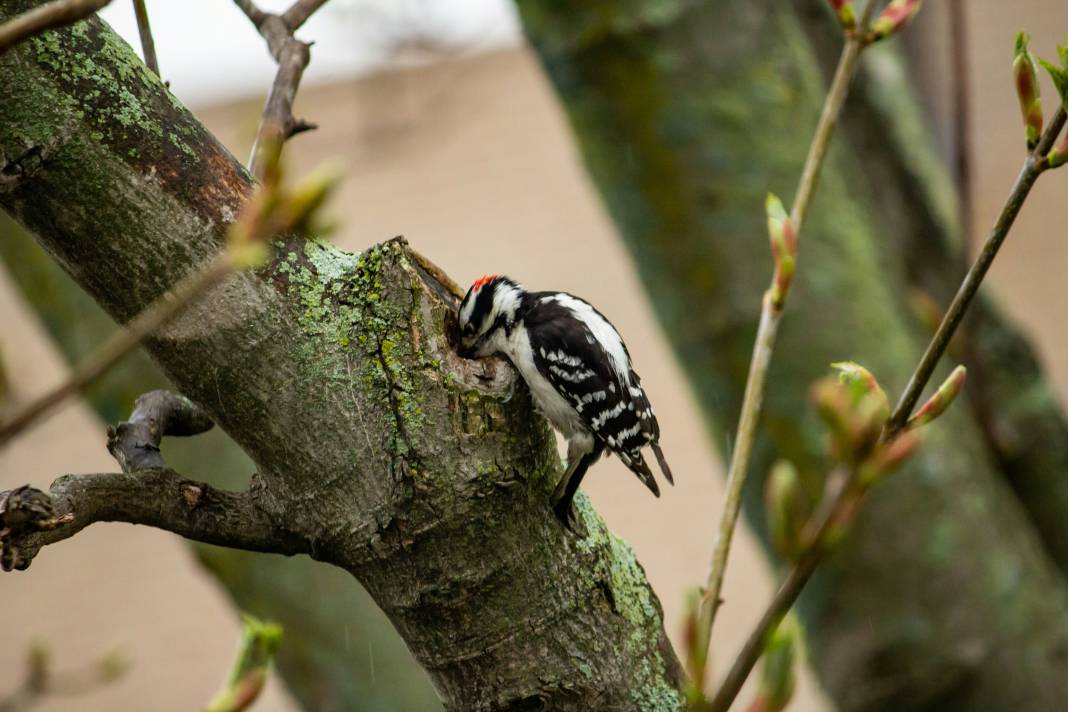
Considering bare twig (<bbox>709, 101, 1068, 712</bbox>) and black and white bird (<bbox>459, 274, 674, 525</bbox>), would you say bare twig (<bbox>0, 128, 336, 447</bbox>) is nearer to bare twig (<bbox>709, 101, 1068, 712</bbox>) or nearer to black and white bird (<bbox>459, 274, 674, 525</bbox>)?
bare twig (<bbox>709, 101, 1068, 712</bbox>)

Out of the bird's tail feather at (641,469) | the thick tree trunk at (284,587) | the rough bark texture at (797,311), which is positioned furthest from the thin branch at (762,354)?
the thick tree trunk at (284,587)

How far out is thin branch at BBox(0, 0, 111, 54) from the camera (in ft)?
1.86

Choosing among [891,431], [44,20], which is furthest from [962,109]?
[44,20]

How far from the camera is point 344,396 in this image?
1264 mm

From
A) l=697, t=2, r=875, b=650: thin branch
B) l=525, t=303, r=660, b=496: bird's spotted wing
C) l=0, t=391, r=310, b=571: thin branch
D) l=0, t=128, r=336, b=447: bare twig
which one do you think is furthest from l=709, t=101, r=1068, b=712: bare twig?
l=525, t=303, r=660, b=496: bird's spotted wing

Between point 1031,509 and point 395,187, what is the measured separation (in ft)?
15.8

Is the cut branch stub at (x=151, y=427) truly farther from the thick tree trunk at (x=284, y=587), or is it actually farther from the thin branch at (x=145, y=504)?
Answer: the thick tree trunk at (x=284, y=587)

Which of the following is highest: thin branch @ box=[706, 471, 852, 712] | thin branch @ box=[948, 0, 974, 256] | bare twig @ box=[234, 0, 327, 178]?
bare twig @ box=[234, 0, 327, 178]

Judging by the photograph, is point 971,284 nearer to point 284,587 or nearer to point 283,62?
point 283,62

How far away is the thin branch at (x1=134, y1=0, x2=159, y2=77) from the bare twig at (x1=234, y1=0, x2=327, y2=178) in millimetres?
173

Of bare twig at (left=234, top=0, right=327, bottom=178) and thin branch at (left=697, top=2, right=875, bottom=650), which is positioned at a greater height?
bare twig at (left=234, top=0, right=327, bottom=178)

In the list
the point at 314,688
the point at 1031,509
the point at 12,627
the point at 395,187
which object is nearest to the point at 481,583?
the point at 314,688

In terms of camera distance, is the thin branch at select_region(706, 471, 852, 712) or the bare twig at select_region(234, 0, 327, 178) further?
the bare twig at select_region(234, 0, 327, 178)

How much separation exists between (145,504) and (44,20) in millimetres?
775
